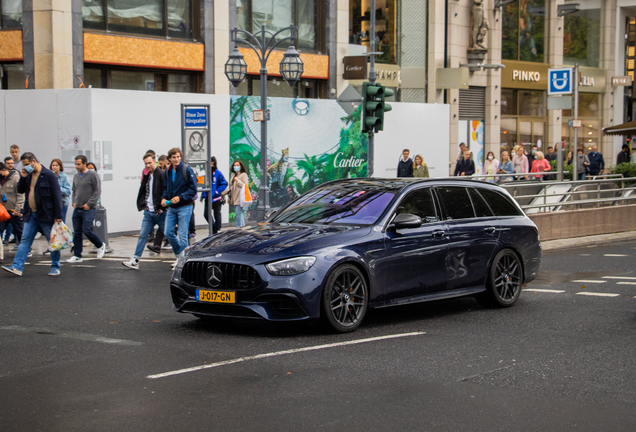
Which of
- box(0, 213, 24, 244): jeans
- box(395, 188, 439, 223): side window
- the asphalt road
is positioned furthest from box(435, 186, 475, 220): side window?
box(0, 213, 24, 244): jeans

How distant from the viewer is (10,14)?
75.3ft

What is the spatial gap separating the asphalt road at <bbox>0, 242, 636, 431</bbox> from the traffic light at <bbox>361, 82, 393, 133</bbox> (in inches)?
343

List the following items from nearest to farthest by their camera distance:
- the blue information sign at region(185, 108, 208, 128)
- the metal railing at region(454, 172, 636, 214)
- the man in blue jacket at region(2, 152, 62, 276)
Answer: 1. the man in blue jacket at region(2, 152, 62, 276)
2. the blue information sign at region(185, 108, 208, 128)
3. the metal railing at region(454, 172, 636, 214)

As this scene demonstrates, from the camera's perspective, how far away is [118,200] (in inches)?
755

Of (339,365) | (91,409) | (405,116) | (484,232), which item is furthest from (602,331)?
(405,116)

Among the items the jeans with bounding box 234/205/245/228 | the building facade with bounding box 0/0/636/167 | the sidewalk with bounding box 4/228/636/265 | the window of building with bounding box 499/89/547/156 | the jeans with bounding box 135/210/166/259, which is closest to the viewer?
the jeans with bounding box 135/210/166/259

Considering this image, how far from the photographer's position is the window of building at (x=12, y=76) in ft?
76.4

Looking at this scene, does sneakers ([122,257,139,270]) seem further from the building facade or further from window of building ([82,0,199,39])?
window of building ([82,0,199,39])

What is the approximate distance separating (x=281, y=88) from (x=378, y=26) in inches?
252

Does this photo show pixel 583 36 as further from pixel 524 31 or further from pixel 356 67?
pixel 356 67

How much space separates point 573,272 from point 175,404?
31.5 feet

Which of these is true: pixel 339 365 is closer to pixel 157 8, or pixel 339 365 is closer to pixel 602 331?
pixel 602 331

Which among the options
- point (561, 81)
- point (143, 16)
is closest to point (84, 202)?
point (143, 16)

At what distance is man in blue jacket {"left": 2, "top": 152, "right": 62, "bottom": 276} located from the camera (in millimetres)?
13000
